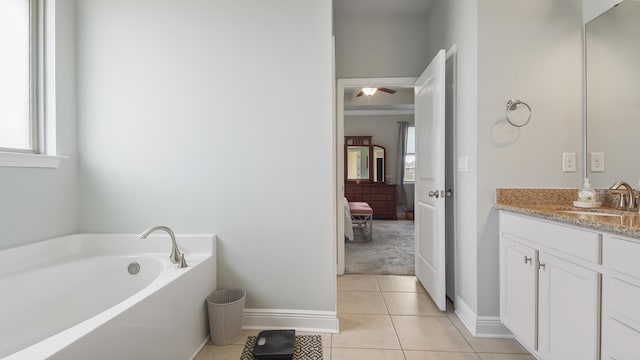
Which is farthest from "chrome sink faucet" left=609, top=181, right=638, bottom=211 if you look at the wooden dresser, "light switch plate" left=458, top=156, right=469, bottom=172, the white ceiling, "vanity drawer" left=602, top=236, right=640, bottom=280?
the wooden dresser

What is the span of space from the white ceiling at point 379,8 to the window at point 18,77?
2.36 m

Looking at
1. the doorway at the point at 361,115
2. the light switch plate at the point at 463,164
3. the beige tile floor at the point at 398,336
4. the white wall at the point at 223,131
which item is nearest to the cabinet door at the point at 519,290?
the beige tile floor at the point at 398,336

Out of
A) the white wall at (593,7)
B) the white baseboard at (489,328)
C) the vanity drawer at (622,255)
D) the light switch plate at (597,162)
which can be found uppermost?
the white wall at (593,7)

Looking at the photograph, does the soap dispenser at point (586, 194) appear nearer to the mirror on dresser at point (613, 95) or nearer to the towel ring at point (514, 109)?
the mirror on dresser at point (613, 95)

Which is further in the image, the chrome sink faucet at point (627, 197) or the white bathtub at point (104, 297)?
the chrome sink faucet at point (627, 197)

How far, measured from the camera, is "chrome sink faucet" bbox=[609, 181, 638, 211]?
4.90ft

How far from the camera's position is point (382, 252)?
4.05 metres

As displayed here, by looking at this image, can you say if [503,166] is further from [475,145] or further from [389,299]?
[389,299]

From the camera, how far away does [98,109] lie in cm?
212

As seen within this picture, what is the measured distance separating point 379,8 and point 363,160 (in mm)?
4332

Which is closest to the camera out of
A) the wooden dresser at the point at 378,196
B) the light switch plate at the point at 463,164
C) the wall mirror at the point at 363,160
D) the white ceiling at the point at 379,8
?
the light switch plate at the point at 463,164

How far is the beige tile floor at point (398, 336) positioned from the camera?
1.74 m

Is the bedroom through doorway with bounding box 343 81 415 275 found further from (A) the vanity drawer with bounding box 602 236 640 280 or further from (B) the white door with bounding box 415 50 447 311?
(A) the vanity drawer with bounding box 602 236 640 280

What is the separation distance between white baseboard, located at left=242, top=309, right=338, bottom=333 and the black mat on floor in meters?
0.08
